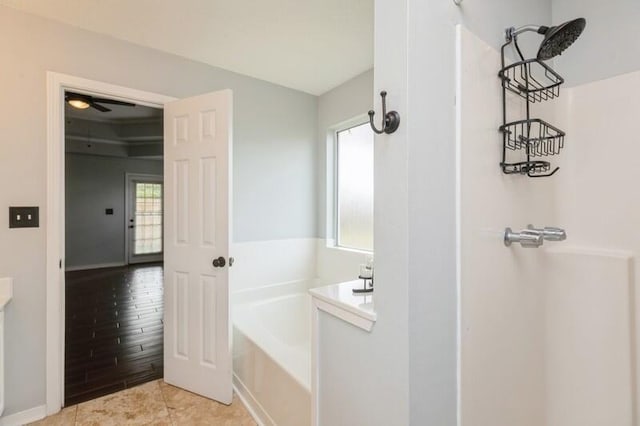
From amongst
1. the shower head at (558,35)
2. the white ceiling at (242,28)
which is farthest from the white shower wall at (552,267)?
the white ceiling at (242,28)

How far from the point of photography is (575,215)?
1.29 meters

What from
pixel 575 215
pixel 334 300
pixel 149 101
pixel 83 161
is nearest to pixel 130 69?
pixel 149 101

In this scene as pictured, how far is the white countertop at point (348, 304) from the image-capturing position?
96 centimetres

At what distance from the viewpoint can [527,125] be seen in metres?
1.09

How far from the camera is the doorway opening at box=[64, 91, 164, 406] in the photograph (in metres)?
2.51

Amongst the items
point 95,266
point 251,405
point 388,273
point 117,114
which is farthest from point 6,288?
point 95,266

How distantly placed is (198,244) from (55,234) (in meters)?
0.85

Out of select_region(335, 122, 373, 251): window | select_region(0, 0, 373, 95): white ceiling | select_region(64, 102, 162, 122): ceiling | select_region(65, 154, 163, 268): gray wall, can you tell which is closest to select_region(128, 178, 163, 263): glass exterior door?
select_region(65, 154, 163, 268): gray wall

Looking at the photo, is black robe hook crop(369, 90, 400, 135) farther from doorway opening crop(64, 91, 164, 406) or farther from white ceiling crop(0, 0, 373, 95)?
doorway opening crop(64, 91, 164, 406)

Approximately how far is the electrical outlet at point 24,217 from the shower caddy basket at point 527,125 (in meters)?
2.53

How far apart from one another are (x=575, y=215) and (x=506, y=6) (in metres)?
0.90

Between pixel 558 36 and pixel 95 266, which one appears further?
pixel 95 266

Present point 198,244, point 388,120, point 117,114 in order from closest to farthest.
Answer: point 388,120 → point 198,244 → point 117,114

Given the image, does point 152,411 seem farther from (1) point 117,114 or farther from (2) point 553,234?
(1) point 117,114
